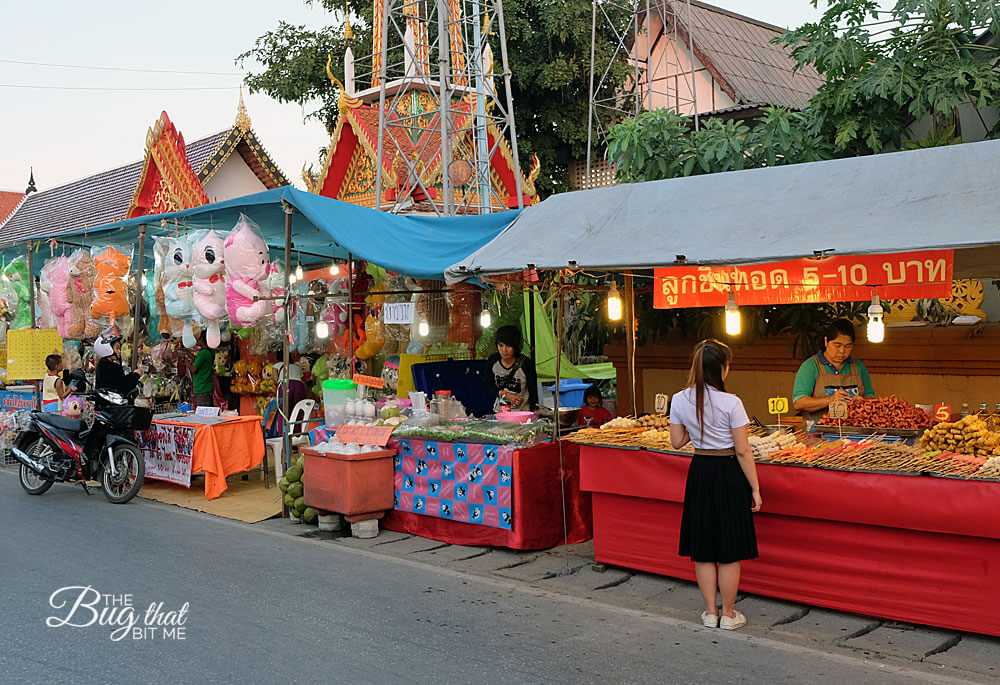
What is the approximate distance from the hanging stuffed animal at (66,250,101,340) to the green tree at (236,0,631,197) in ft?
38.7

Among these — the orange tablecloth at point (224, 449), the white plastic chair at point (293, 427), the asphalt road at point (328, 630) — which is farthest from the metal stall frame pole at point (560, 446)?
the orange tablecloth at point (224, 449)

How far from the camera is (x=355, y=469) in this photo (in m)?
7.37

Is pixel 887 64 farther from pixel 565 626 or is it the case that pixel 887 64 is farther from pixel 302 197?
pixel 565 626

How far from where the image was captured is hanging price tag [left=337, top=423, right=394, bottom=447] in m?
7.60

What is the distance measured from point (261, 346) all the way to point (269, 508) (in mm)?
3114

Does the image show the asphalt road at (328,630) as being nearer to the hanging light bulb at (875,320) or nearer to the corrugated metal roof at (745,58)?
the hanging light bulb at (875,320)

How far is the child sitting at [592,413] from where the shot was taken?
336 inches

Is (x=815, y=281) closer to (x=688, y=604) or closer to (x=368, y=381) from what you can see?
(x=688, y=604)

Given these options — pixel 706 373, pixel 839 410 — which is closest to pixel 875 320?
pixel 839 410

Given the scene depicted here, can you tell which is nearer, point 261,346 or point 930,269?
point 930,269

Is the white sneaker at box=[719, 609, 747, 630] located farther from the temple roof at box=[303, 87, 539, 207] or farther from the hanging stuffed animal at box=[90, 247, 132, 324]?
the temple roof at box=[303, 87, 539, 207]

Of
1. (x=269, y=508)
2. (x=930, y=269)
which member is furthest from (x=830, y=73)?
(x=269, y=508)

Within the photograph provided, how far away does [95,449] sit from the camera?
31.2 ft

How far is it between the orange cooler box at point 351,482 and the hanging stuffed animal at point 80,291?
5.69 meters
